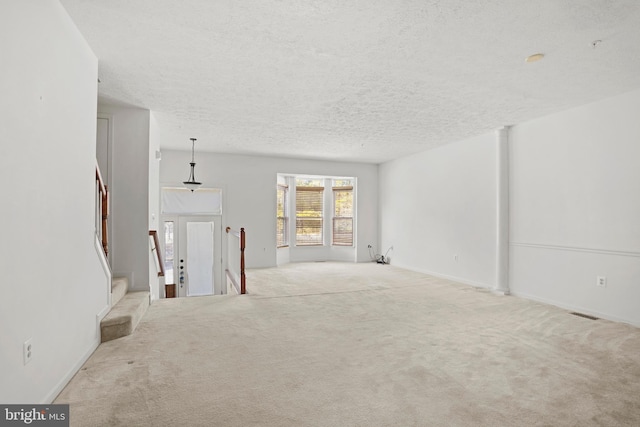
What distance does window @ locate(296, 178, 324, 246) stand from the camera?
9141 millimetres

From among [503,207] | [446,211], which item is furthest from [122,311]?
[446,211]

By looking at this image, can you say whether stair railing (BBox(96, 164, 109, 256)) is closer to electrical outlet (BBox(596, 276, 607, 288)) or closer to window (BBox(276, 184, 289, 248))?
window (BBox(276, 184, 289, 248))

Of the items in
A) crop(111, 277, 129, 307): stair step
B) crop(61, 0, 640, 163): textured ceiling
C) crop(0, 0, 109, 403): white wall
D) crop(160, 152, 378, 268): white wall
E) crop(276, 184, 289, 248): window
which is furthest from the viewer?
crop(276, 184, 289, 248): window

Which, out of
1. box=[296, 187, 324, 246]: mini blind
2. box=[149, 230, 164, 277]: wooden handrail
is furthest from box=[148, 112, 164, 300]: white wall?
box=[296, 187, 324, 246]: mini blind

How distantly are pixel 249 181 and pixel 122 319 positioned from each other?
4912mm

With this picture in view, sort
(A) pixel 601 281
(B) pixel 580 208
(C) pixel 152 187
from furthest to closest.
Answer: (C) pixel 152 187
(B) pixel 580 208
(A) pixel 601 281

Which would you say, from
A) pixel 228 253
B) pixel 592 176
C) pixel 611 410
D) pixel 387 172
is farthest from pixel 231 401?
pixel 387 172

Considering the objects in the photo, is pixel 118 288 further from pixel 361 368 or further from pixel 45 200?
pixel 361 368

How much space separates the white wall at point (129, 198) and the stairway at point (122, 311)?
8.9 inches

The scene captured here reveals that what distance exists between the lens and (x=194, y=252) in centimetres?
761

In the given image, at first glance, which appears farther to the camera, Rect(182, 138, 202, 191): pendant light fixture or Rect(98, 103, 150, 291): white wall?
Rect(182, 138, 202, 191): pendant light fixture

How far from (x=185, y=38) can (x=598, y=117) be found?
4830 millimetres

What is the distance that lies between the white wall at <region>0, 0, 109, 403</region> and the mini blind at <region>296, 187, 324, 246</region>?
20.9 ft

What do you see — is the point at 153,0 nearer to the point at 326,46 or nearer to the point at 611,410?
the point at 326,46
